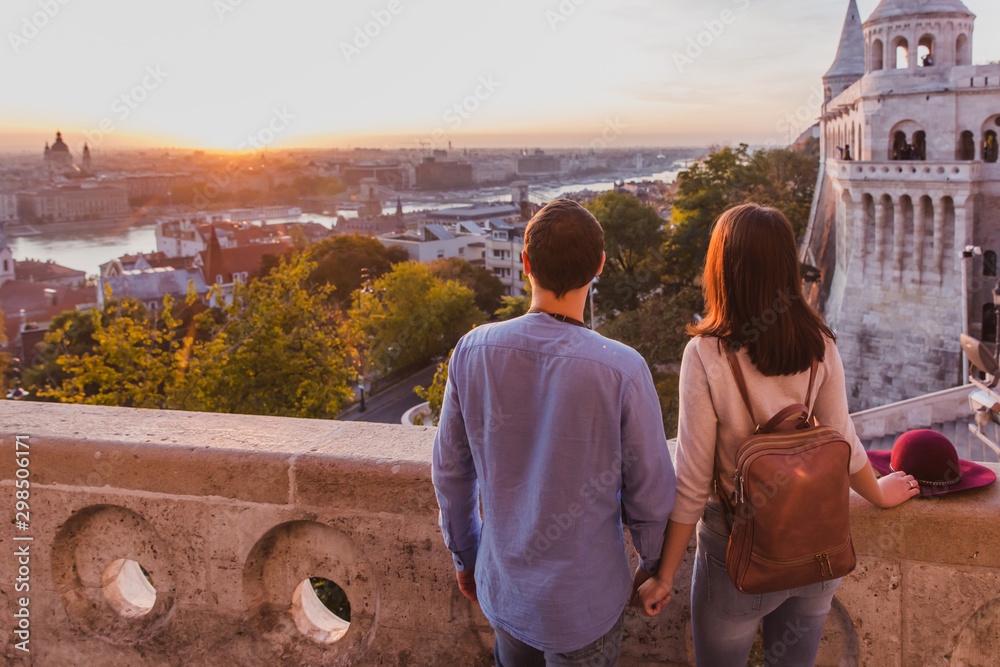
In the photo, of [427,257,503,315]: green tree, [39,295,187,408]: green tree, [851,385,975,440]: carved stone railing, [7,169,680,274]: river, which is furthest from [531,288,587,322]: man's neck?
[7,169,680,274]: river

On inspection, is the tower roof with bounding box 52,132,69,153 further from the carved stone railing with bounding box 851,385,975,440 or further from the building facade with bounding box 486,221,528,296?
the carved stone railing with bounding box 851,385,975,440

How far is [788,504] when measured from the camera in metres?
1.47

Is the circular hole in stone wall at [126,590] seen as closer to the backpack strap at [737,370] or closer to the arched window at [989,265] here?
the backpack strap at [737,370]

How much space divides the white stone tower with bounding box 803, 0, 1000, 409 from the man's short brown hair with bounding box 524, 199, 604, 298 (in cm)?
2089

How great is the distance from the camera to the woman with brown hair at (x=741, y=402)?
1542mm

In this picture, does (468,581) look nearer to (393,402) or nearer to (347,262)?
(393,402)

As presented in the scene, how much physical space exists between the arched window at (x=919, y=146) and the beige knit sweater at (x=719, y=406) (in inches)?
909

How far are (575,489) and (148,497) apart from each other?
1.29 m

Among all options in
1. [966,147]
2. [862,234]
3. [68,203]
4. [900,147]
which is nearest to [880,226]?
[862,234]

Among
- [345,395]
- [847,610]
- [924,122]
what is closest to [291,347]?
[345,395]

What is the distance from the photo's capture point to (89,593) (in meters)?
2.30

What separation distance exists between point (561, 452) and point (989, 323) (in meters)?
22.6

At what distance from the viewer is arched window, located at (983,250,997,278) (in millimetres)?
20453

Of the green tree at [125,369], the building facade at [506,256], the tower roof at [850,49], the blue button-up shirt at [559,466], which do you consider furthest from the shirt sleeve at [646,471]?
the building facade at [506,256]
